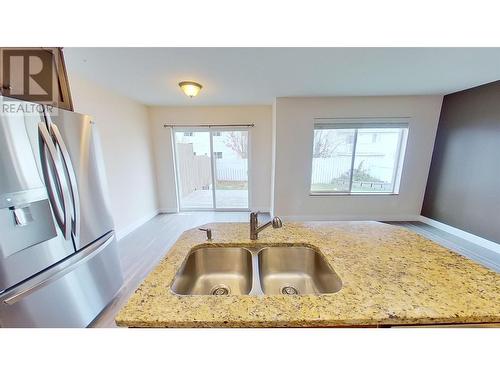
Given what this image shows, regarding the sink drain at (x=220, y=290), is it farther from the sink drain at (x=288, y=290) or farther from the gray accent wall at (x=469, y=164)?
the gray accent wall at (x=469, y=164)

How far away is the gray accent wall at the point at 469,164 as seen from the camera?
2475 millimetres

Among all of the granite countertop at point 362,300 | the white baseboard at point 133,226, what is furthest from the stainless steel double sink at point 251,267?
the white baseboard at point 133,226

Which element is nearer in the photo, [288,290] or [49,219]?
[288,290]

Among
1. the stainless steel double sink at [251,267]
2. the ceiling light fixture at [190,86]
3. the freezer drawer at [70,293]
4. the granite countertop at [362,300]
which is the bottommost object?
the freezer drawer at [70,293]

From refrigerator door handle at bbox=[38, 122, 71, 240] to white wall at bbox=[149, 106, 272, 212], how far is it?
9.44 ft

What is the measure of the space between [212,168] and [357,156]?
2.93 metres

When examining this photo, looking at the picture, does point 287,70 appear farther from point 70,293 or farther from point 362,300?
point 70,293

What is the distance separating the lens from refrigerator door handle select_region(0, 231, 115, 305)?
0.95 m

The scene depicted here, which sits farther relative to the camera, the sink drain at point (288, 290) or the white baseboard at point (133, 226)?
the white baseboard at point (133, 226)

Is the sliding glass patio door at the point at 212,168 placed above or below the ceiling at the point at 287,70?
below

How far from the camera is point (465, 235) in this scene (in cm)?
278

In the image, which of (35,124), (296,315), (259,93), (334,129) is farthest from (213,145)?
(296,315)

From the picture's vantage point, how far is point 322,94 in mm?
2996

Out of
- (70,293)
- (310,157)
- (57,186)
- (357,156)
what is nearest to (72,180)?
(57,186)
